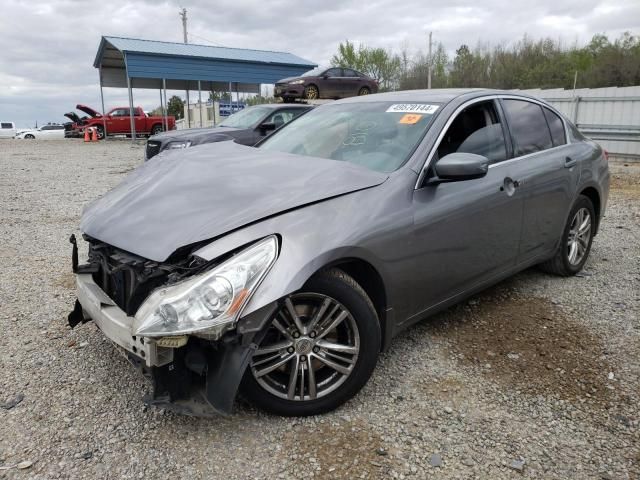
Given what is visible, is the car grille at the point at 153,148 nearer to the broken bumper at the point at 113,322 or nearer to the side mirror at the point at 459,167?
the broken bumper at the point at 113,322

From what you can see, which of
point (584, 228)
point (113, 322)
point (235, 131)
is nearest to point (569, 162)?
point (584, 228)

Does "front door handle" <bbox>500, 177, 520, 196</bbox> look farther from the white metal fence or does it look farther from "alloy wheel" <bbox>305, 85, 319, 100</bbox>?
"alloy wheel" <bbox>305, 85, 319, 100</bbox>

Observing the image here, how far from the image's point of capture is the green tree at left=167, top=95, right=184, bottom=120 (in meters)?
49.2

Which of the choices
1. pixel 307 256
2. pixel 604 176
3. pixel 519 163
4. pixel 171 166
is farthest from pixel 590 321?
pixel 171 166

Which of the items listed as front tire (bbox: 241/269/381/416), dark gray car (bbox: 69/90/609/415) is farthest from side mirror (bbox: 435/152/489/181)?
front tire (bbox: 241/269/381/416)

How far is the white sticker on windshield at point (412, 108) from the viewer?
3367mm

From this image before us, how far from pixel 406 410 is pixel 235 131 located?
8.58 meters

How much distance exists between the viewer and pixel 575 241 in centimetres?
471

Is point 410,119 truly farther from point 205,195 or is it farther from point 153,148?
point 153,148

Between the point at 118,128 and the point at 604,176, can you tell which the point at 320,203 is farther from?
the point at 118,128

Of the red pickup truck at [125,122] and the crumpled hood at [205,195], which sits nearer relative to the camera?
the crumpled hood at [205,195]

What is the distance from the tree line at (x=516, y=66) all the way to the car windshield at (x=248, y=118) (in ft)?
100.0

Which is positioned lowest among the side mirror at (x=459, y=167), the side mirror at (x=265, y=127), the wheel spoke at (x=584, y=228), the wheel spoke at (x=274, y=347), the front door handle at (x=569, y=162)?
the wheel spoke at (x=274, y=347)

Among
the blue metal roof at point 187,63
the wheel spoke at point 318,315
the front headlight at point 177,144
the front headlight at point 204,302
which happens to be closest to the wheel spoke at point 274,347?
the wheel spoke at point 318,315
